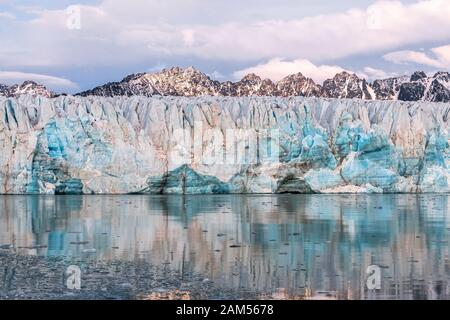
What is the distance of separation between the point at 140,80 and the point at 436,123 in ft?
74.1

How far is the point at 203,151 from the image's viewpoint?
82.0ft

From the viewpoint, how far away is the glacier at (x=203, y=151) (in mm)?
24312

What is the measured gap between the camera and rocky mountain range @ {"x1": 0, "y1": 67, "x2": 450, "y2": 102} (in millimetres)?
42031

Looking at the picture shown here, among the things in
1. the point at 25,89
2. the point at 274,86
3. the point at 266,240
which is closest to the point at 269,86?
the point at 274,86

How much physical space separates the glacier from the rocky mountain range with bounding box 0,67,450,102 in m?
15.3

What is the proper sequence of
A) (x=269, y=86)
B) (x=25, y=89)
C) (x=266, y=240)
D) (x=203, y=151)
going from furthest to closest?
(x=269, y=86)
(x=25, y=89)
(x=203, y=151)
(x=266, y=240)

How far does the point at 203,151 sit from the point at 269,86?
22.8m

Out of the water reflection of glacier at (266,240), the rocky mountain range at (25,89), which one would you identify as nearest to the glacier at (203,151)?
the water reflection of glacier at (266,240)

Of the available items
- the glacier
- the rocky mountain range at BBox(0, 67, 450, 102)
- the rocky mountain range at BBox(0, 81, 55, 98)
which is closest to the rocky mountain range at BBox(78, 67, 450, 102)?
the rocky mountain range at BBox(0, 67, 450, 102)

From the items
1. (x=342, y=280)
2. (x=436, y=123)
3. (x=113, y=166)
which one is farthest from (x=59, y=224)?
(x=436, y=123)

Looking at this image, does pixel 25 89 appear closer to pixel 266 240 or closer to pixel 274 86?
pixel 274 86
